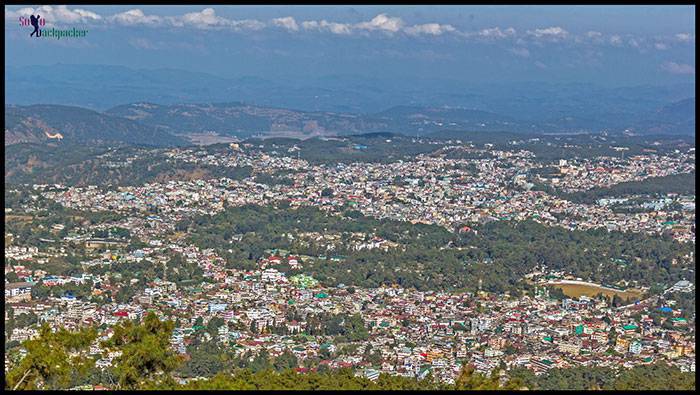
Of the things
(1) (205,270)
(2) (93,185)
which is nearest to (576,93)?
(2) (93,185)

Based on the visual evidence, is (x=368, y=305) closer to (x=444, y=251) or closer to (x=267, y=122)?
(x=444, y=251)

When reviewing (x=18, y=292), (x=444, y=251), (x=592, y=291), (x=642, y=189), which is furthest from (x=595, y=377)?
(x=642, y=189)

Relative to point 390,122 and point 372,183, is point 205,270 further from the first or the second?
point 390,122

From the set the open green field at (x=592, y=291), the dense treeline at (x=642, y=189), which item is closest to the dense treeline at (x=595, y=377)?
the open green field at (x=592, y=291)

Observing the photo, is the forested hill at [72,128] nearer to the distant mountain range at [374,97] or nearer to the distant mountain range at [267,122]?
the distant mountain range at [267,122]

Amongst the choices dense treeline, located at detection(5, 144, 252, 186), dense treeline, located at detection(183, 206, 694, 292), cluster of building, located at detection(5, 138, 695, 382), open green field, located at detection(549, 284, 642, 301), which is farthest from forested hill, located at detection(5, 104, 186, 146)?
open green field, located at detection(549, 284, 642, 301)

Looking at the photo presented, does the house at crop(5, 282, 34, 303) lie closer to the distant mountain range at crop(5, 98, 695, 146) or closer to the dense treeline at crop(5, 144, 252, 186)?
the dense treeline at crop(5, 144, 252, 186)
